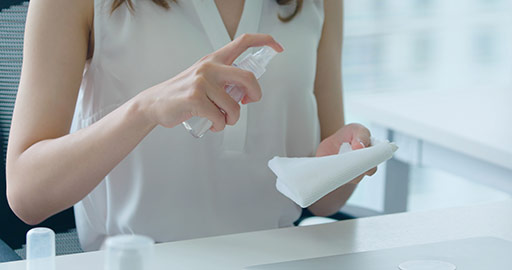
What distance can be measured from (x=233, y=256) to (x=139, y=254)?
259 millimetres

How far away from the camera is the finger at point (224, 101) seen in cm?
68

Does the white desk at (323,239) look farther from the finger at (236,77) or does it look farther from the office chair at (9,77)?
the office chair at (9,77)

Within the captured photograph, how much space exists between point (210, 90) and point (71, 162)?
225 millimetres

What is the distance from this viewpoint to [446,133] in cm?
156

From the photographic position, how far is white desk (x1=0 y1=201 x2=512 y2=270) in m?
0.67

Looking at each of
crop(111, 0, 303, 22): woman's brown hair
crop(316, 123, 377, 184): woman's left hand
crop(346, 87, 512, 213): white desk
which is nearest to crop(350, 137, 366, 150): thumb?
crop(316, 123, 377, 184): woman's left hand

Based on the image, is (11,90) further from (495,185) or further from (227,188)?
(495,185)

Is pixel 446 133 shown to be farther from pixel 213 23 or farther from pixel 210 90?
pixel 210 90

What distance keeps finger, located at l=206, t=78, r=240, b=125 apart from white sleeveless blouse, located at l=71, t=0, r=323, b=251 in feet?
0.88

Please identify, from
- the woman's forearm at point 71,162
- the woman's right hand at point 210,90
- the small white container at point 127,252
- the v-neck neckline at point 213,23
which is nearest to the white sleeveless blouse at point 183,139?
the v-neck neckline at point 213,23

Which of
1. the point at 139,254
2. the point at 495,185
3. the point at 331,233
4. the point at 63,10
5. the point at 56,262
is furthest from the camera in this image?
the point at 495,185

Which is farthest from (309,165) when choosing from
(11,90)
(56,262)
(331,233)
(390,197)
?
(390,197)

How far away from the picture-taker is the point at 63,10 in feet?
2.88

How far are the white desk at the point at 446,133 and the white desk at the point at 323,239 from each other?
24.7 inches
